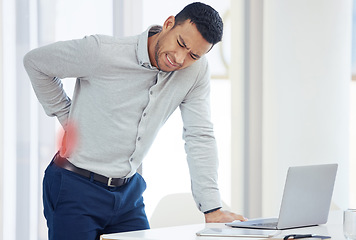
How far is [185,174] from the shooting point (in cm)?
353

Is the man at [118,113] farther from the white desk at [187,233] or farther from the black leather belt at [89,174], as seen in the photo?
the white desk at [187,233]

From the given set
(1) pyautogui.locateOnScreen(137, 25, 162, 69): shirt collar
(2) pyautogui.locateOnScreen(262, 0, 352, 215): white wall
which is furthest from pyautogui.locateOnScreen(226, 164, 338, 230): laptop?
(2) pyautogui.locateOnScreen(262, 0, 352, 215): white wall

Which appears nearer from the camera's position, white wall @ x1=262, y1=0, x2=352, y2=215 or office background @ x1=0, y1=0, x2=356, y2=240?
office background @ x1=0, y1=0, x2=356, y2=240

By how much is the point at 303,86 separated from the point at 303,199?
1811 mm

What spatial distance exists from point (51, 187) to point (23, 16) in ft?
3.81

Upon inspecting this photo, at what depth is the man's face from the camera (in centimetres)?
198

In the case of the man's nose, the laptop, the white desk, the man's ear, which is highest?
the man's ear

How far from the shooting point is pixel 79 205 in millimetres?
2039

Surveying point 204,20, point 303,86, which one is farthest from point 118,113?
point 303,86

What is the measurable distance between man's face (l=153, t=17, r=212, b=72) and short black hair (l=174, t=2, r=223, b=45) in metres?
0.01

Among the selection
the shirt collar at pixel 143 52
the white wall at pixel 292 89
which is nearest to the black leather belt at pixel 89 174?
the shirt collar at pixel 143 52

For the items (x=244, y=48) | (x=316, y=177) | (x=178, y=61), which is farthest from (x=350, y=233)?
(x=244, y=48)

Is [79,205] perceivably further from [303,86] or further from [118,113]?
[303,86]

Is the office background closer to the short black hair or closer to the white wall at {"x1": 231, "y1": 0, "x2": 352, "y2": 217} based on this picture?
the white wall at {"x1": 231, "y1": 0, "x2": 352, "y2": 217}
